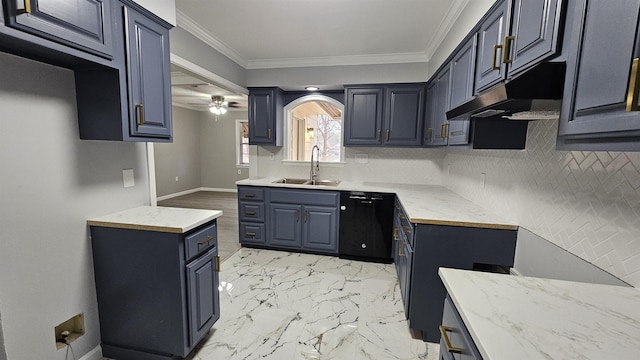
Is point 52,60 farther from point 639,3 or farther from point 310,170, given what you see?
point 310,170

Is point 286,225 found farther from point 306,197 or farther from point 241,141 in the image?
point 241,141

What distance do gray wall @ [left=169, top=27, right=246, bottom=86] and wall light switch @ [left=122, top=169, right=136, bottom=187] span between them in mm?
1121

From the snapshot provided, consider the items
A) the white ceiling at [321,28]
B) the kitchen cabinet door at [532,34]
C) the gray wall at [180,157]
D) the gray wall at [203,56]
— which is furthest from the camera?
the gray wall at [180,157]

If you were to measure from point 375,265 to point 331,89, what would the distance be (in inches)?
94.4

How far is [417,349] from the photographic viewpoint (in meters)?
1.85

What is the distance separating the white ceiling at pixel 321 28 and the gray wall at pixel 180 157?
164 inches

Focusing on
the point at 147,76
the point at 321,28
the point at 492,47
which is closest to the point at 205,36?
the point at 321,28

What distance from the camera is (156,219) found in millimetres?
1697

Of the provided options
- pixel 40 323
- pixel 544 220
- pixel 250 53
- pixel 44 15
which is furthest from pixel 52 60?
pixel 544 220

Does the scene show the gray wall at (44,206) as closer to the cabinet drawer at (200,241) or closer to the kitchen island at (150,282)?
the kitchen island at (150,282)

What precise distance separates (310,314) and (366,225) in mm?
1266

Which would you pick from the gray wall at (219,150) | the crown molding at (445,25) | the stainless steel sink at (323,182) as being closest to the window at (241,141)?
the gray wall at (219,150)

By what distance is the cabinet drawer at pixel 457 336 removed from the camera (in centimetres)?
78

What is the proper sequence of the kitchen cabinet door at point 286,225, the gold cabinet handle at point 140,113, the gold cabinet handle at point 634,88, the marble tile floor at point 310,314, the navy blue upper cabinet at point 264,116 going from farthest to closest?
the navy blue upper cabinet at point 264,116
the kitchen cabinet door at point 286,225
the marble tile floor at point 310,314
the gold cabinet handle at point 140,113
the gold cabinet handle at point 634,88
